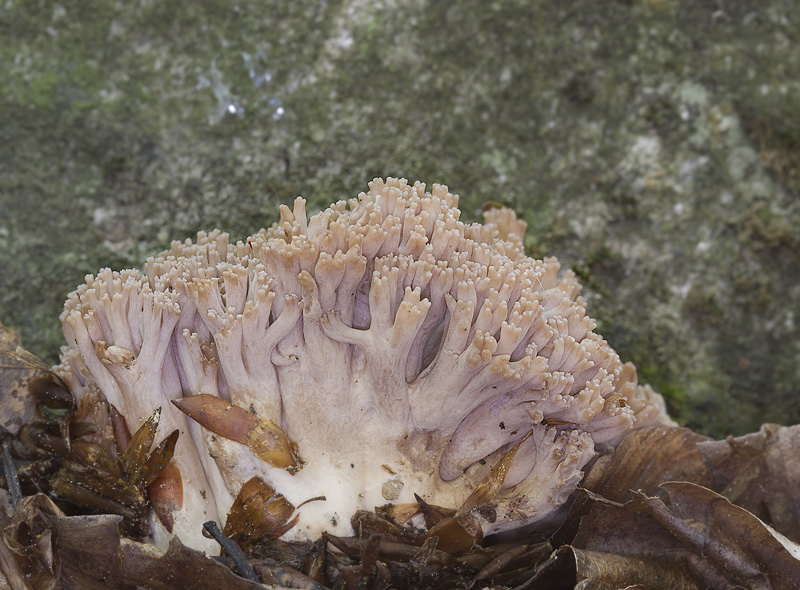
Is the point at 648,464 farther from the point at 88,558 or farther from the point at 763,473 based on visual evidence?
the point at 88,558

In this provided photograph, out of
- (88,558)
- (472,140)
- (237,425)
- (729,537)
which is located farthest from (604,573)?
(472,140)

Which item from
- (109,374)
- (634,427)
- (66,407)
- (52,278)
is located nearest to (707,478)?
(634,427)

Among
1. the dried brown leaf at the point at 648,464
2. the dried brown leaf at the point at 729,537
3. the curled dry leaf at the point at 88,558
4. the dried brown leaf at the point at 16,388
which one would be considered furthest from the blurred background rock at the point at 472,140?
the curled dry leaf at the point at 88,558

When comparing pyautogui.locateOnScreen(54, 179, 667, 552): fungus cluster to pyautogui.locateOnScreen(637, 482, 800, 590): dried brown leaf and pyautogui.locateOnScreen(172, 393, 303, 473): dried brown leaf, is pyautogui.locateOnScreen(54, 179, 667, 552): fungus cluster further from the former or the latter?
pyautogui.locateOnScreen(637, 482, 800, 590): dried brown leaf

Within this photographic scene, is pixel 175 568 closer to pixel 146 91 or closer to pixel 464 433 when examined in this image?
pixel 464 433

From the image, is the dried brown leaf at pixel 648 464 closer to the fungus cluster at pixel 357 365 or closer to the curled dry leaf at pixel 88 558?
Answer: the fungus cluster at pixel 357 365

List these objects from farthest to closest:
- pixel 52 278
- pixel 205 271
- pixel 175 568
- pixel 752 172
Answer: pixel 752 172, pixel 52 278, pixel 205 271, pixel 175 568
